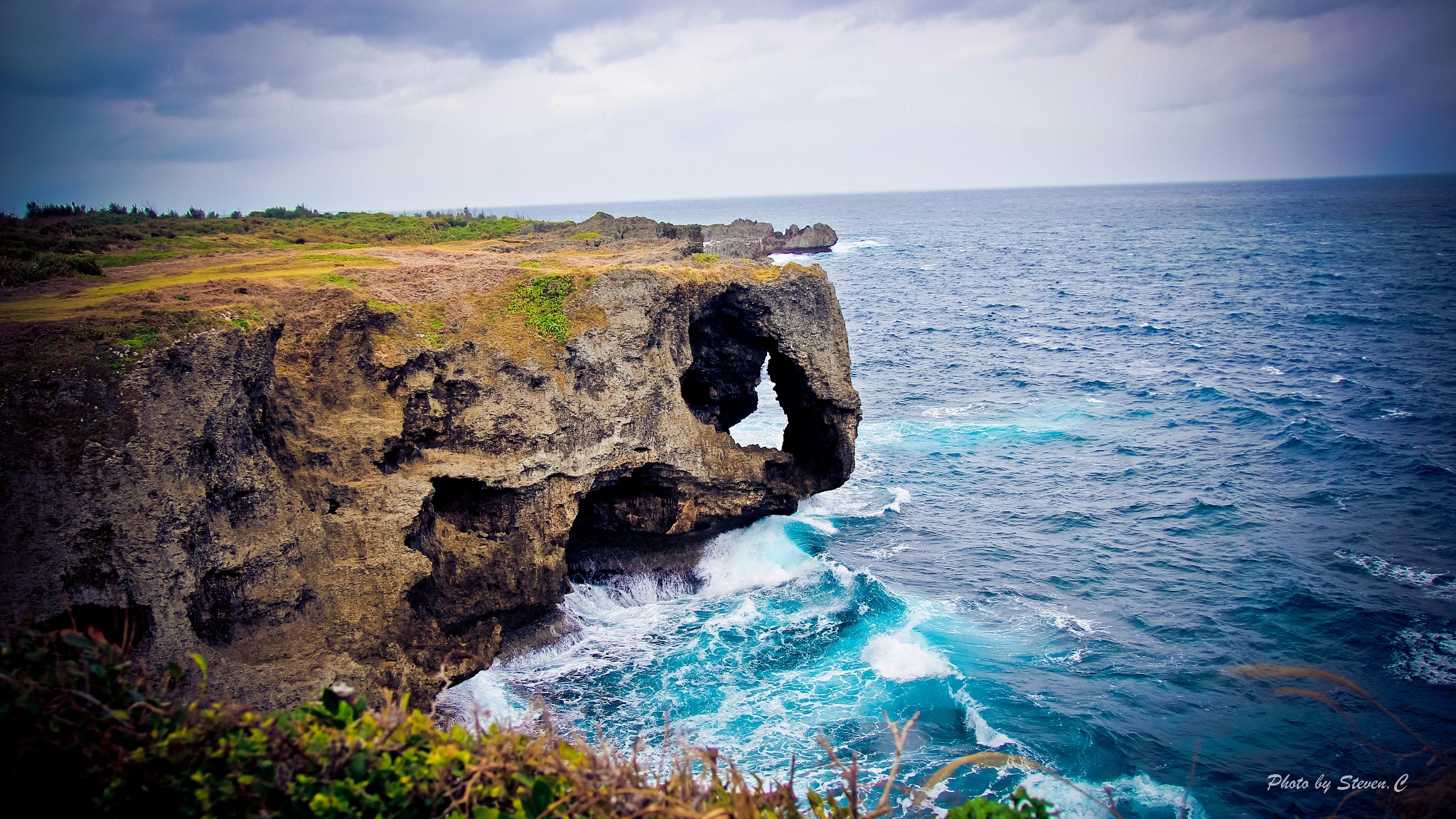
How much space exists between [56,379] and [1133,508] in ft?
104

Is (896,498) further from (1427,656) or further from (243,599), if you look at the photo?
(243,599)

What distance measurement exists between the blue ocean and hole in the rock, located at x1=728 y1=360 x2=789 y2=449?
0.23 meters

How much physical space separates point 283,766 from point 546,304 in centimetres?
1550

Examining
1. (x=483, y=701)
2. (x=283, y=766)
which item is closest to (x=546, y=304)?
(x=483, y=701)

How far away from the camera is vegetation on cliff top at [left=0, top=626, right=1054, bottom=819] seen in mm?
5320

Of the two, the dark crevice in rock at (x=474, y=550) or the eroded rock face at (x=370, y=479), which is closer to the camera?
the eroded rock face at (x=370, y=479)

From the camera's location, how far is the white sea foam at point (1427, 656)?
61.4 ft

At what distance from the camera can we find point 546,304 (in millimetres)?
19953

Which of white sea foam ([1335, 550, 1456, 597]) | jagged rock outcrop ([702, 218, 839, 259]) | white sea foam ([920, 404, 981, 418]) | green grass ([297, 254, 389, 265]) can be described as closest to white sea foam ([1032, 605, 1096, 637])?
white sea foam ([1335, 550, 1456, 597])

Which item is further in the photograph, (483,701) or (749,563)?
(749,563)

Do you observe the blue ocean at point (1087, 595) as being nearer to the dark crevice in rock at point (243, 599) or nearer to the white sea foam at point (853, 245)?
the dark crevice in rock at point (243, 599)

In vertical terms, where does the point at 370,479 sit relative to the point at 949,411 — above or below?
above

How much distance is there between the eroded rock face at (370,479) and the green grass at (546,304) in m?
0.68

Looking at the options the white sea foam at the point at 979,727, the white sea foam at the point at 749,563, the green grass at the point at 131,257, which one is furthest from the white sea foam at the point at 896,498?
the green grass at the point at 131,257
